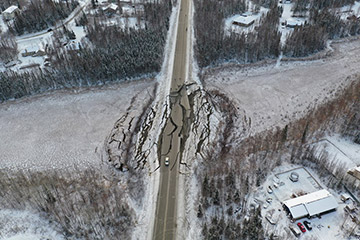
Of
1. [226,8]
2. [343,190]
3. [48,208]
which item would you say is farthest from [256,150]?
[226,8]

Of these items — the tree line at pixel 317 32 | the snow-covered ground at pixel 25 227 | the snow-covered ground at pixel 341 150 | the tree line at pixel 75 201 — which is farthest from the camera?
the tree line at pixel 317 32

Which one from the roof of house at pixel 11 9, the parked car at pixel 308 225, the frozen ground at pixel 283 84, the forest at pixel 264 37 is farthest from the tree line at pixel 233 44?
the roof of house at pixel 11 9

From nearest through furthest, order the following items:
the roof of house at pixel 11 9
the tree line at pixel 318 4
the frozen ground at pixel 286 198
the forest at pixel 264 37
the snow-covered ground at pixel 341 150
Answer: the frozen ground at pixel 286 198 → the snow-covered ground at pixel 341 150 → the forest at pixel 264 37 → the roof of house at pixel 11 9 → the tree line at pixel 318 4

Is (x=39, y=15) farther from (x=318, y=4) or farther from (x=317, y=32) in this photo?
(x=318, y=4)

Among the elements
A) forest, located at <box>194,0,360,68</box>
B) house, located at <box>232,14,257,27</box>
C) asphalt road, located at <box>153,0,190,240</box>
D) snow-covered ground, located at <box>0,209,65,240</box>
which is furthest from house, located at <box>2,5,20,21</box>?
snow-covered ground, located at <box>0,209,65,240</box>

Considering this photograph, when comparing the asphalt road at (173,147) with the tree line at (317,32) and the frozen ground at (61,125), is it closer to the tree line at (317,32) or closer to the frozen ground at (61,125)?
the frozen ground at (61,125)

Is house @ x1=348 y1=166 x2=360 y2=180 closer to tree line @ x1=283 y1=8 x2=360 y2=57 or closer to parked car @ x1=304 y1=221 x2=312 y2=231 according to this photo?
parked car @ x1=304 y1=221 x2=312 y2=231

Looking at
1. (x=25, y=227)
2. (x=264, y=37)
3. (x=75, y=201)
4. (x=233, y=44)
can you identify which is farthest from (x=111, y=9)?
(x=25, y=227)

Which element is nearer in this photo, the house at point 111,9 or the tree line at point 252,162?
the tree line at point 252,162
